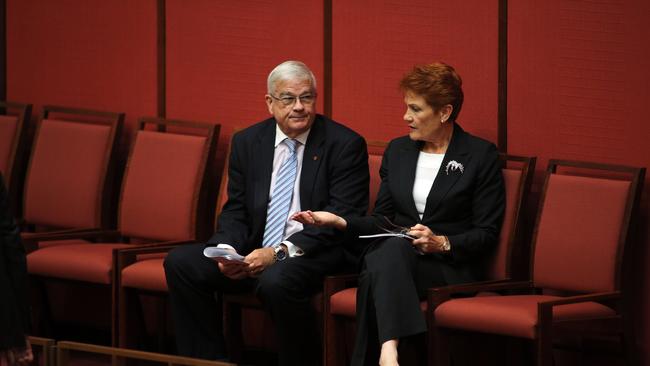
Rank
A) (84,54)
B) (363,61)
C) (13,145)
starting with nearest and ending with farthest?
(363,61) → (13,145) → (84,54)

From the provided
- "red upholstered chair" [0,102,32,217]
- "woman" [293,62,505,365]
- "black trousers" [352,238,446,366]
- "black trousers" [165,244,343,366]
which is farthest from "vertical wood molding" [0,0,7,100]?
"black trousers" [352,238,446,366]

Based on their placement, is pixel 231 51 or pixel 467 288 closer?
pixel 467 288

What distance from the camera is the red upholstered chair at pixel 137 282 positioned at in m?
5.84

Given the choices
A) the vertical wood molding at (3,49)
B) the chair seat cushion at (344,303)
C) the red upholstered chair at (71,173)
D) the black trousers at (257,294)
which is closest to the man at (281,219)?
the black trousers at (257,294)

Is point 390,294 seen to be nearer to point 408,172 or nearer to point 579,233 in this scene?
point 408,172

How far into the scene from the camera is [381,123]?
6.05 metres

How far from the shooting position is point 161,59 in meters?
6.71

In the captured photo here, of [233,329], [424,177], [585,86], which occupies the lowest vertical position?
[233,329]

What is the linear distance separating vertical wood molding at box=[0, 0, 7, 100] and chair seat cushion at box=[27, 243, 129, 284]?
4.22ft

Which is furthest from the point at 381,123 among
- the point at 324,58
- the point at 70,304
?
the point at 70,304

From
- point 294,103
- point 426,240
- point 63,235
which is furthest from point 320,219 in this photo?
point 63,235

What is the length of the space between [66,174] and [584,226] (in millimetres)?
2677

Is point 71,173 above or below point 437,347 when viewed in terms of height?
above

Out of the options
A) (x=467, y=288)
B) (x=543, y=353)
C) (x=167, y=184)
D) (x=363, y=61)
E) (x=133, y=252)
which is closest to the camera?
(x=543, y=353)
